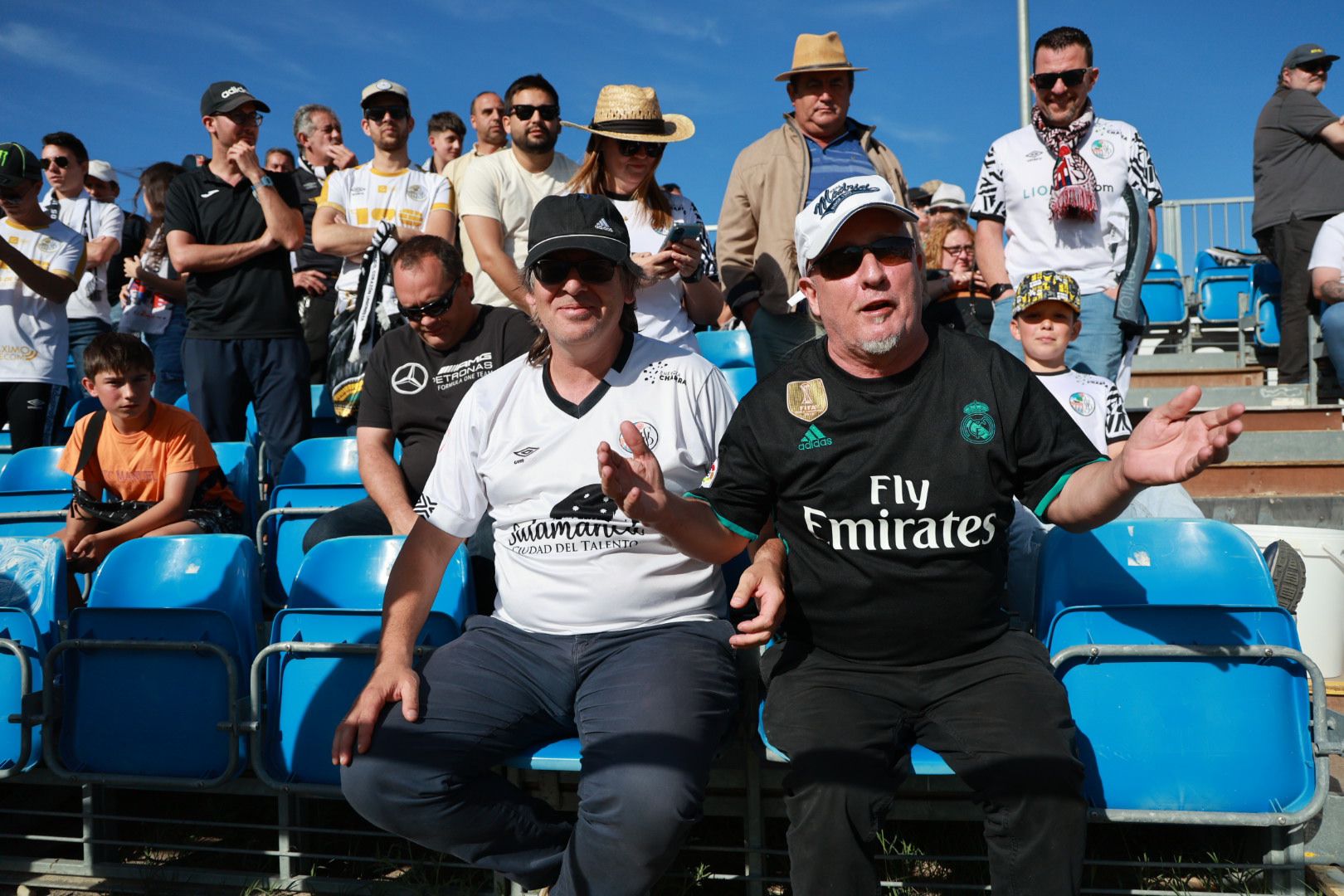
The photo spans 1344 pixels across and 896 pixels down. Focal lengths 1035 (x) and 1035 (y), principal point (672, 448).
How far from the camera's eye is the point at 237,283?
4.78 metres

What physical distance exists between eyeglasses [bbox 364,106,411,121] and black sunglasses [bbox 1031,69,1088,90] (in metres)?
2.92

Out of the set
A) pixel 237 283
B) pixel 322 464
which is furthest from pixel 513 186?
pixel 322 464

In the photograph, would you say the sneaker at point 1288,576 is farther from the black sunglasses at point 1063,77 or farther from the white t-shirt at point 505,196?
the white t-shirt at point 505,196

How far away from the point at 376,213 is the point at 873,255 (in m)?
3.25

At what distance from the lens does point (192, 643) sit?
2.88 m

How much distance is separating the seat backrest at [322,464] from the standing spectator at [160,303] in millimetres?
2101

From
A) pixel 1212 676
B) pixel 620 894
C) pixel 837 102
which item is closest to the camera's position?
pixel 620 894

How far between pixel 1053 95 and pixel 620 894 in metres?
3.50

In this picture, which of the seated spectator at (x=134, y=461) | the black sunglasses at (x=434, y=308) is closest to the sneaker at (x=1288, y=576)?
the black sunglasses at (x=434, y=308)

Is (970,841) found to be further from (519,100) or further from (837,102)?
(519,100)

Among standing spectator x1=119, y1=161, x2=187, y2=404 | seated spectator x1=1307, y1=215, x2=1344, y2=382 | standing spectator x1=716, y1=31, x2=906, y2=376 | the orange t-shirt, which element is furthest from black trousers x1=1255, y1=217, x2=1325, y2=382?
standing spectator x1=119, y1=161, x2=187, y2=404

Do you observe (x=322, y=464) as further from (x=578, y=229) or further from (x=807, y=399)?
(x=807, y=399)

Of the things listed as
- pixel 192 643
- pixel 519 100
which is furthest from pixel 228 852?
pixel 519 100

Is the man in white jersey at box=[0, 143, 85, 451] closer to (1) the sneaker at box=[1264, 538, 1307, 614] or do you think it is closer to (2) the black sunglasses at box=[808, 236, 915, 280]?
(2) the black sunglasses at box=[808, 236, 915, 280]
